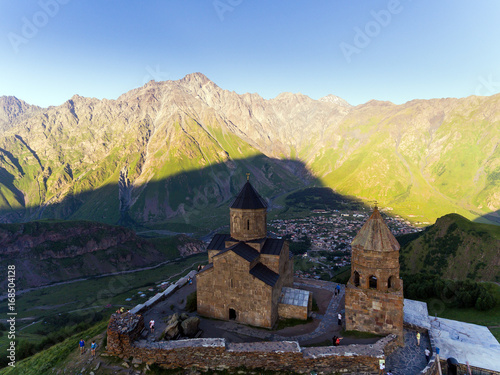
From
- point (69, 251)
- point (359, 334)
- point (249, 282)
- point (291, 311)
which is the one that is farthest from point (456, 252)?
point (69, 251)

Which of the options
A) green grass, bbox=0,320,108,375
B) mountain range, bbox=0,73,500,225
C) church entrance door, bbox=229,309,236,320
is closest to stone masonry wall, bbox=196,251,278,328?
church entrance door, bbox=229,309,236,320

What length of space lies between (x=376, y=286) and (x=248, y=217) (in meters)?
11.7

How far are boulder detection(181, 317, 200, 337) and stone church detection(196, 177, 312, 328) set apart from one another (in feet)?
9.69

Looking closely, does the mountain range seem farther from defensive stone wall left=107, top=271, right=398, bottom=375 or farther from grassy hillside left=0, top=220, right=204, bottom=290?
defensive stone wall left=107, top=271, right=398, bottom=375

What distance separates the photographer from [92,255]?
7181cm

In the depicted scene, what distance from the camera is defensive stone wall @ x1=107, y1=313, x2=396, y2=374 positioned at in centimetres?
1473

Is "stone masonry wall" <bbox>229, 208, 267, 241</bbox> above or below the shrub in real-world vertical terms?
above

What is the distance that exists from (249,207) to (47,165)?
21644 centimetres

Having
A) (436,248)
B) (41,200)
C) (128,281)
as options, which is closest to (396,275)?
(436,248)

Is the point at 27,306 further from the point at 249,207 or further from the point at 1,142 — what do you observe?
the point at 1,142

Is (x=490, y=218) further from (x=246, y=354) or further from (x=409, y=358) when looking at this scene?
(x=246, y=354)

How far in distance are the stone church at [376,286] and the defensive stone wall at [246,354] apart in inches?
56.3

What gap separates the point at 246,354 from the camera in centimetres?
1515

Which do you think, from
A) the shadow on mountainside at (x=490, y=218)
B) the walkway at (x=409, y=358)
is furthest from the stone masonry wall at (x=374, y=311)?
the shadow on mountainside at (x=490, y=218)
